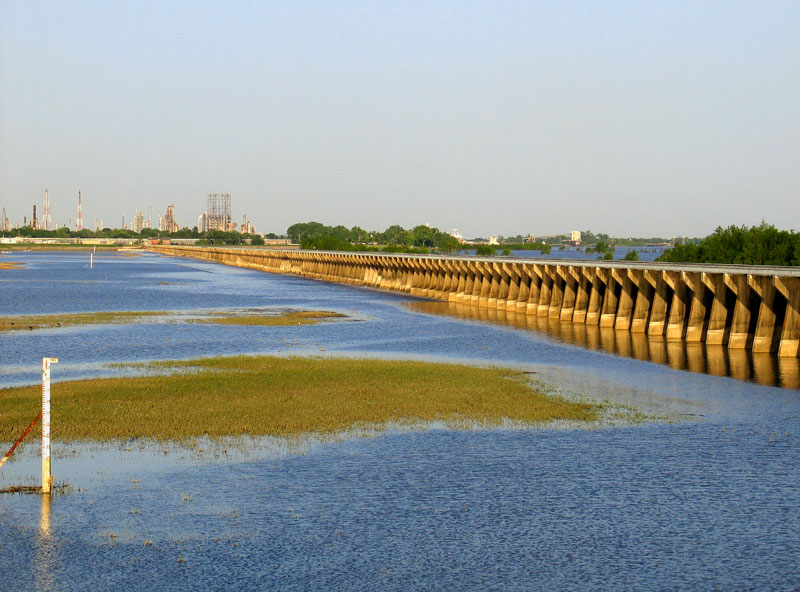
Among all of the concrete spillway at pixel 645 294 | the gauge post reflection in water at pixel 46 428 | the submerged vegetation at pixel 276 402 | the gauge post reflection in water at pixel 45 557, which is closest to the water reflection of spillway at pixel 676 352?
the concrete spillway at pixel 645 294

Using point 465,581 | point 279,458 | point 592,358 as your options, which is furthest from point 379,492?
point 592,358

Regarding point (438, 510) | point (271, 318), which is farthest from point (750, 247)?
point (438, 510)

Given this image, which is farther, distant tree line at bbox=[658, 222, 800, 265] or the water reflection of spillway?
distant tree line at bbox=[658, 222, 800, 265]

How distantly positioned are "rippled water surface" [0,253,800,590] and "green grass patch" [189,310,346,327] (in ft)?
102

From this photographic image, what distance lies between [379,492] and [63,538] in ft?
18.9

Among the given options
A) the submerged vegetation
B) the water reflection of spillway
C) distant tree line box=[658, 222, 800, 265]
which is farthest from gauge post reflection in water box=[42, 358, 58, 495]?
distant tree line box=[658, 222, 800, 265]

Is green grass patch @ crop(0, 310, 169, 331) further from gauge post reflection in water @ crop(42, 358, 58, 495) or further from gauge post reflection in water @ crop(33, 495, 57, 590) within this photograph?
gauge post reflection in water @ crop(33, 495, 57, 590)

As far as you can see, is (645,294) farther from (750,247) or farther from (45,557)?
(45,557)

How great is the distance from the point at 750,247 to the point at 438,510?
5193cm

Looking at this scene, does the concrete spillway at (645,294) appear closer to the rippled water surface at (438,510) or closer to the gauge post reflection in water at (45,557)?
the rippled water surface at (438,510)

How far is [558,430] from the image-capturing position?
24188 millimetres

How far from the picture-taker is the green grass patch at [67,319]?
52953mm

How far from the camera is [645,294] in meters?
51.1

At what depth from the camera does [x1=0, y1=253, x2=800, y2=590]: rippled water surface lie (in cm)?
1425
